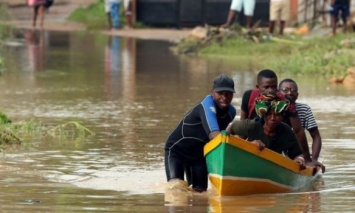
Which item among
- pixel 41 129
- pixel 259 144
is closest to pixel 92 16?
pixel 41 129

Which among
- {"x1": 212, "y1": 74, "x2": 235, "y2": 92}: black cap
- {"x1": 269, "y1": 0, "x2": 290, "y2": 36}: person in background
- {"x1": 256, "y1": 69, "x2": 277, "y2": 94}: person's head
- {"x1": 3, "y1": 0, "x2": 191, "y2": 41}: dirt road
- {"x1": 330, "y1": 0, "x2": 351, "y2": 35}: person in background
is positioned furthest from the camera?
{"x1": 3, "y1": 0, "x2": 191, "y2": 41}: dirt road

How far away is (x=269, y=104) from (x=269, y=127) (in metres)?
0.23

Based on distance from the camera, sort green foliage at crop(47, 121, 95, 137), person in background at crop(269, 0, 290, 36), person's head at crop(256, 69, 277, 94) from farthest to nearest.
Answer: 1. person in background at crop(269, 0, 290, 36)
2. green foliage at crop(47, 121, 95, 137)
3. person's head at crop(256, 69, 277, 94)

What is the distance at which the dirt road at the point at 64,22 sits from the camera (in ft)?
120

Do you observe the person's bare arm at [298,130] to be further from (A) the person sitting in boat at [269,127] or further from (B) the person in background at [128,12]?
(B) the person in background at [128,12]

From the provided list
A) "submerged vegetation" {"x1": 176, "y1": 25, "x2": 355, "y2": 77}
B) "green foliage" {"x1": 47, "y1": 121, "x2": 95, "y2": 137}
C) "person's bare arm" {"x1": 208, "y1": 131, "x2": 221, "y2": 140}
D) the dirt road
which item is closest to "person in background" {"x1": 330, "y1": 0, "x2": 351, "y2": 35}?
"submerged vegetation" {"x1": 176, "y1": 25, "x2": 355, "y2": 77}

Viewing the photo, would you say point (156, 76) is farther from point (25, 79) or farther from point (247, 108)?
point (247, 108)

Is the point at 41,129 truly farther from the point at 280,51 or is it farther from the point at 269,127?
the point at 280,51

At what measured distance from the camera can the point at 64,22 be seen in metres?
40.3

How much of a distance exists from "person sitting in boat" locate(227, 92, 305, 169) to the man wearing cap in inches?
7.2

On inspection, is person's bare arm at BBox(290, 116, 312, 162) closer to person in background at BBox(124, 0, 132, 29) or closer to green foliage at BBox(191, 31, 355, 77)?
green foliage at BBox(191, 31, 355, 77)

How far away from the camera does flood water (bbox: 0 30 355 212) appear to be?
1091 centimetres

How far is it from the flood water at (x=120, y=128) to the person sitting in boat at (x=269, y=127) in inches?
20.2

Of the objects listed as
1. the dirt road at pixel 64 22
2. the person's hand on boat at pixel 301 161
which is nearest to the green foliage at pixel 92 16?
the dirt road at pixel 64 22
